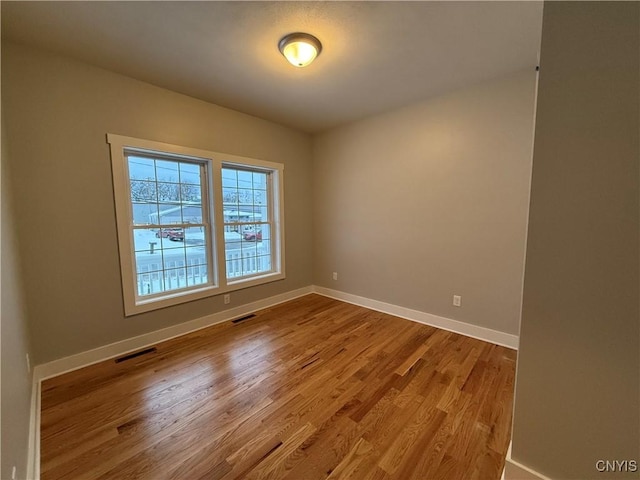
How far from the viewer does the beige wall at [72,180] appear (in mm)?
1940

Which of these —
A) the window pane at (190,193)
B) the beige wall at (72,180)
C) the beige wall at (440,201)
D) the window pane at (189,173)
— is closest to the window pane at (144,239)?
the beige wall at (72,180)

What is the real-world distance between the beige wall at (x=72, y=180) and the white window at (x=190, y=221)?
0.40 feet

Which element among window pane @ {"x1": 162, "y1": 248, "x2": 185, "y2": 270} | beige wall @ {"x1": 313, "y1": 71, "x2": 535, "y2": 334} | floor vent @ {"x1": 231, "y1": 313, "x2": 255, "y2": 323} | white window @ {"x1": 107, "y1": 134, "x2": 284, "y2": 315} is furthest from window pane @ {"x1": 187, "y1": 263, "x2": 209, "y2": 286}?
beige wall @ {"x1": 313, "y1": 71, "x2": 535, "y2": 334}

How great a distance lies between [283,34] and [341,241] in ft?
8.66

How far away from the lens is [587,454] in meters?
1.06

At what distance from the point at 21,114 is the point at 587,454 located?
3.95 metres

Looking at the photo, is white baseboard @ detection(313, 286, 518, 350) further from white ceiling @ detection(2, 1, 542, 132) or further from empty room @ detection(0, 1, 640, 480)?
white ceiling @ detection(2, 1, 542, 132)

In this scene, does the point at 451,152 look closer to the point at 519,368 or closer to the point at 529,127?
the point at 529,127

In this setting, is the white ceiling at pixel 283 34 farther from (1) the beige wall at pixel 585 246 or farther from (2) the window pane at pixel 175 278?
(2) the window pane at pixel 175 278

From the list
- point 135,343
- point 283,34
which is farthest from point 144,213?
point 283,34

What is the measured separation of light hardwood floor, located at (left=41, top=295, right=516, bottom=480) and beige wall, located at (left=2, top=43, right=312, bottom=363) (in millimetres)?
→ 396

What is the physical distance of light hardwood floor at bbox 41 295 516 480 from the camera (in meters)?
1.35

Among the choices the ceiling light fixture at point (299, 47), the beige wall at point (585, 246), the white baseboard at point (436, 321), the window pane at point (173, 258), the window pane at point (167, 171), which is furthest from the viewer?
the window pane at point (173, 258)

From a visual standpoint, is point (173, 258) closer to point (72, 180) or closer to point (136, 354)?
point (136, 354)
